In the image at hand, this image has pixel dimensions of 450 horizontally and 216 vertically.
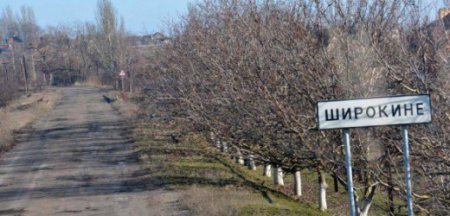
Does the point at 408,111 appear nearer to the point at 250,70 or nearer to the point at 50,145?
the point at 250,70

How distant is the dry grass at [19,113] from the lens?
35125mm

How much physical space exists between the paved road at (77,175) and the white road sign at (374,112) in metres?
9.08

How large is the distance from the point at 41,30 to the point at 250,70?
116623 mm

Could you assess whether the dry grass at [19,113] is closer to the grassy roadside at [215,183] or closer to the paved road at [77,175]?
the paved road at [77,175]

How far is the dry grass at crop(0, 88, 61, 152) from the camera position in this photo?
35.1 metres

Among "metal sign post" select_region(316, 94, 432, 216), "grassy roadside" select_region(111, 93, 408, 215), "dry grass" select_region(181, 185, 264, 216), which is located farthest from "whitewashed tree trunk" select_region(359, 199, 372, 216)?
"metal sign post" select_region(316, 94, 432, 216)

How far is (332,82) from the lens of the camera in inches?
472

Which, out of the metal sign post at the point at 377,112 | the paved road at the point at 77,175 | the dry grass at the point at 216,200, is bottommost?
the paved road at the point at 77,175

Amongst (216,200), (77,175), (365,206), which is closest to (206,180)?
(216,200)

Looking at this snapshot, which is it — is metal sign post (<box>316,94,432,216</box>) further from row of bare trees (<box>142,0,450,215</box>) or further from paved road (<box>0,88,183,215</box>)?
paved road (<box>0,88,183,215</box>)

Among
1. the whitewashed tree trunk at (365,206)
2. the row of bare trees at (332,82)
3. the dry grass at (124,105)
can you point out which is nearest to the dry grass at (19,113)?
the dry grass at (124,105)

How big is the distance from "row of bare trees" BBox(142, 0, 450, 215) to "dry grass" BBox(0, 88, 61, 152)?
21400mm

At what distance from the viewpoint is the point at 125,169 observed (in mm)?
24844

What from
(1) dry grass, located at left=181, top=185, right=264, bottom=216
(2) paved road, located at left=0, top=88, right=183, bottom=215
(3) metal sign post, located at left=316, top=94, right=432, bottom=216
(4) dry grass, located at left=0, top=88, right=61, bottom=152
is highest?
(3) metal sign post, located at left=316, top=94, right=432, bottom=216
